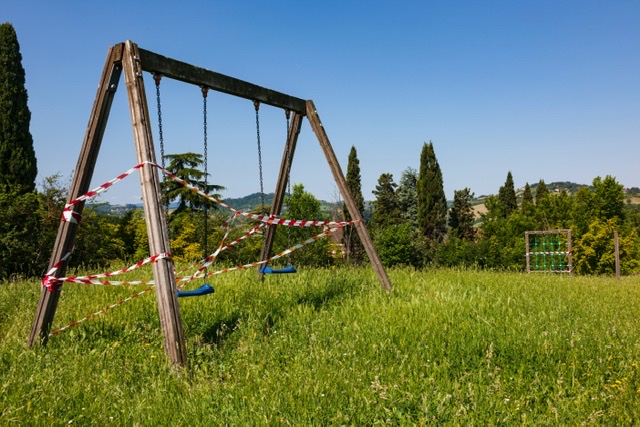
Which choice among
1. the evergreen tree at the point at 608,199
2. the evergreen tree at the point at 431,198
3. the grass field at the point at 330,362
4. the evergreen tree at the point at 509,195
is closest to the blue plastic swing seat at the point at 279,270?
the grass field at the point at 330,362

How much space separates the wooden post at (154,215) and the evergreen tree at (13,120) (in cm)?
2228

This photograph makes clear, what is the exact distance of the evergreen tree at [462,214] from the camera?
6391 centimetres

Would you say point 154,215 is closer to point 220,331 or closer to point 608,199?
point 220,331

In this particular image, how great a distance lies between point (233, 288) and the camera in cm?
727

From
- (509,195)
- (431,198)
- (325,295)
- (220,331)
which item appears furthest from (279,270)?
(509,195)

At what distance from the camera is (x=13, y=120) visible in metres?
24.3

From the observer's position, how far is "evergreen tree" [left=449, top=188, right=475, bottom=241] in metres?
63.9

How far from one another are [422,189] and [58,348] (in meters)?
51.8

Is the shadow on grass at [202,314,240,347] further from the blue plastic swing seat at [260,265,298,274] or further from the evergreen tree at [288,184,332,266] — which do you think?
the evergreen tree at [288,184,332,266]

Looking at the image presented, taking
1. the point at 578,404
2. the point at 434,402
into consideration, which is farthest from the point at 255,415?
the point at 578,404

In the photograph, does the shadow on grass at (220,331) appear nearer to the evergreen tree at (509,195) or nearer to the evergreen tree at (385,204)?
the evergreen tree at (385,204)

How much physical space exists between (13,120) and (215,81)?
22937 mm

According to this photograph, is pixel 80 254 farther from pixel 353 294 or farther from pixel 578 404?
pixel 578 404

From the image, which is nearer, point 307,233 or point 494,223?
point 307,233
